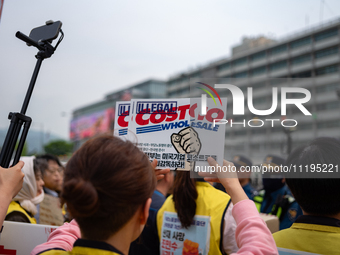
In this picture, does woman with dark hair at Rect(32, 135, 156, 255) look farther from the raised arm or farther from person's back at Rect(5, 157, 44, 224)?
person's back at Rect(5, 157, 44, 224)

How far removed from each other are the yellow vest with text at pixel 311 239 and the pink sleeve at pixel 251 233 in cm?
38

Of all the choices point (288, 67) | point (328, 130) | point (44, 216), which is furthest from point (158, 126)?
point (288, 67)

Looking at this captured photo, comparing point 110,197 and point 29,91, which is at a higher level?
point 29,91

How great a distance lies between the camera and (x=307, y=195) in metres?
1.36

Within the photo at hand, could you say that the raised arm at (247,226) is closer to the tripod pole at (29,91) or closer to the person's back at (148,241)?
the tripod pole at (29,91)

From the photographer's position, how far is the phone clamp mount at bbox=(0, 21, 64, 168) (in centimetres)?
141

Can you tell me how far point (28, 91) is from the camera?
1445mm

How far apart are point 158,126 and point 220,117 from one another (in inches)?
12.8

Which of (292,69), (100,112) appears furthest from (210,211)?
(100,112)

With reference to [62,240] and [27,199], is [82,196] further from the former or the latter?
[27,199]

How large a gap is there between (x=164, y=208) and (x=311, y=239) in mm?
1173

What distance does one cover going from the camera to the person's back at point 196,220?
1939 millimetres

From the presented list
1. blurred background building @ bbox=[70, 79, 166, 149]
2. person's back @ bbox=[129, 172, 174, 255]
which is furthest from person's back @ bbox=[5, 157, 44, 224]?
blurred background building @ bbox=[70, 79, 166, 149]

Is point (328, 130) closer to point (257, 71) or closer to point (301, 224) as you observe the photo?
point (257, 71)
